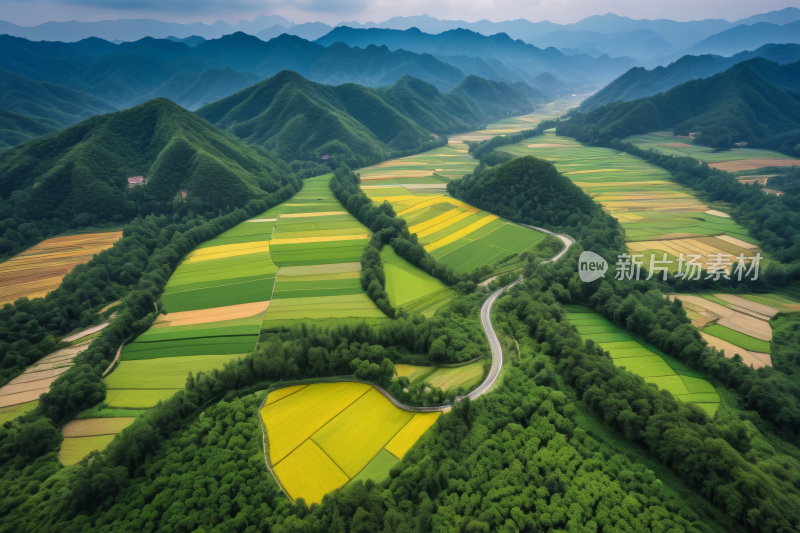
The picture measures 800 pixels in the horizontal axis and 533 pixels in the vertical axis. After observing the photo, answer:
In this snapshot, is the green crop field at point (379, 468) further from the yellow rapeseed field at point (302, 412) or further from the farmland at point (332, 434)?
the yellow rapeseed field at point (302, 412)

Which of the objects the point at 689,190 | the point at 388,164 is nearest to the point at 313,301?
the point at 388,164

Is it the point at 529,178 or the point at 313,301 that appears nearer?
the point at 313,301

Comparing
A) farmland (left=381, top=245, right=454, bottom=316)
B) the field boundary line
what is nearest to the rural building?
the field boundary line

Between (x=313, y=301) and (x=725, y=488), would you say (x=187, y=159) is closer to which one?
(x=313, y=301)

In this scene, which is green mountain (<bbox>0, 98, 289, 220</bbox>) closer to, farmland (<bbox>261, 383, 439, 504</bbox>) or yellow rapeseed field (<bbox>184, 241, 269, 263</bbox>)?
yellow rapeseed field (<bbox>184, 241, 269, 263</bbox>)

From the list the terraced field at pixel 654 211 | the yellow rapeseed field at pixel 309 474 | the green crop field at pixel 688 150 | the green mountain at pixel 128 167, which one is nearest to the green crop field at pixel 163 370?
the yellow rapeseed field at pixel 309 474
